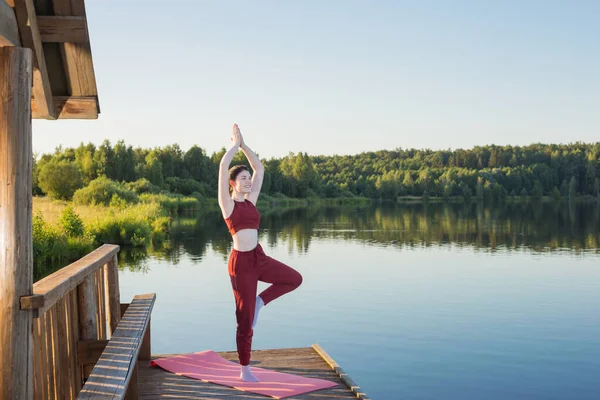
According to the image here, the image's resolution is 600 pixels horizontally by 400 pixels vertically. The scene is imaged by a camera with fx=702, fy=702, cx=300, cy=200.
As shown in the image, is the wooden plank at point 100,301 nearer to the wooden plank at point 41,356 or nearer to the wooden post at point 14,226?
the wooden plank at point 41,356

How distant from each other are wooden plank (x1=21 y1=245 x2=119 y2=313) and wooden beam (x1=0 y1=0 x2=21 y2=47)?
136 centimetres

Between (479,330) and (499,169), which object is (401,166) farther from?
(479,330)

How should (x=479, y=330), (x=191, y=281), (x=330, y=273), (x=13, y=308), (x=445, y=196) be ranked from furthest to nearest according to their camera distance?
(x=445, y=196) → (x=330, y=273) → (x=191, y=281) → (x=479, y=330) → (x=13, y=308)

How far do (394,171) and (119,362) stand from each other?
124m

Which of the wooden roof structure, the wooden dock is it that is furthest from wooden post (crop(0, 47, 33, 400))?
the wooden roof structure

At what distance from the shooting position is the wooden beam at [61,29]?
4.42 m

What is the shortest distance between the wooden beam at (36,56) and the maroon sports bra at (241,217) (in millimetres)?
1972

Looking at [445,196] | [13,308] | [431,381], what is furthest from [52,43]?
[445,196]

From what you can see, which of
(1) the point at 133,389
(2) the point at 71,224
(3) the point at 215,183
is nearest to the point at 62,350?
(1) the point at 133,389

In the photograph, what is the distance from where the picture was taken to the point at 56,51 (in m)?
4.81

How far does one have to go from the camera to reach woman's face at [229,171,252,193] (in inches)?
260

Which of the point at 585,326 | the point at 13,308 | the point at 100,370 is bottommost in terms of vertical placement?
the point at 585,326

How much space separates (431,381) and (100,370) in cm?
681

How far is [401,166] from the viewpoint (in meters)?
136
